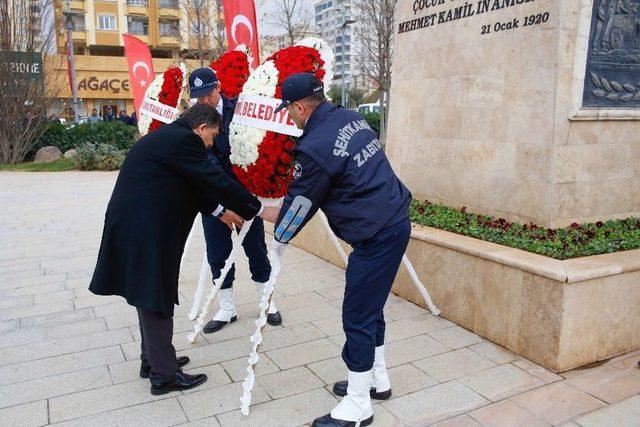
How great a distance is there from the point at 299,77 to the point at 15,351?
121 inches

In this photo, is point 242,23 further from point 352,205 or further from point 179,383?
point 179,383

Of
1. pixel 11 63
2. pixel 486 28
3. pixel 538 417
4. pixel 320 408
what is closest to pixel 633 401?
pixel 538 417

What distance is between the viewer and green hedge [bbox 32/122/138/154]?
723 inches

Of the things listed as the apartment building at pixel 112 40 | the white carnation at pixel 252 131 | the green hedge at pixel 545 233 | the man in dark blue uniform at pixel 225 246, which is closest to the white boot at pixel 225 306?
the man in dark blue uniform at pixel 225 246

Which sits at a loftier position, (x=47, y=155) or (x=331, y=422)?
(x=47, y=155)

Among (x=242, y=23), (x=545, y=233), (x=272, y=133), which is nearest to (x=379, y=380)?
(x=272, y=133)

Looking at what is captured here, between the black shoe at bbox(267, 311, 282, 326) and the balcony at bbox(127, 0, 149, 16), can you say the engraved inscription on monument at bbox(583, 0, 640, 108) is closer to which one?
the black shoe at bbox(267, 311, 282, 326)

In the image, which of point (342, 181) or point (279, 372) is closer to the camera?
point (342, 181)

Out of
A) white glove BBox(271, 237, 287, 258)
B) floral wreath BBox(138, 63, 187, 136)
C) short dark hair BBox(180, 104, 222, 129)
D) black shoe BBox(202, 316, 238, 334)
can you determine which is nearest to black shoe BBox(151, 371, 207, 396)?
black shoe BBox(202, 316, 238, 334)

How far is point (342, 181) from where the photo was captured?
291cm

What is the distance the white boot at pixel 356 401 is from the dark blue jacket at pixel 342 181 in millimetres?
769

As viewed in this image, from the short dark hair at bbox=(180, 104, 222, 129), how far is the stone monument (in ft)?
10.0

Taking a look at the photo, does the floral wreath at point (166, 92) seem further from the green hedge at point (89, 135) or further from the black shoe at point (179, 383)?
the green hedge at point (89, 135)

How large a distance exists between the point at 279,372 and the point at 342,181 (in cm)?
163
